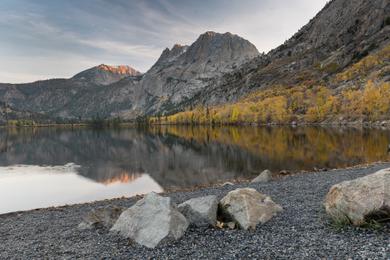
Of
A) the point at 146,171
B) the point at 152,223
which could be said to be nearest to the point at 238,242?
the point at 152,223

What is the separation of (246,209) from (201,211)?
2504mm

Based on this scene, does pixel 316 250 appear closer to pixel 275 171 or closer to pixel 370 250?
pixel 370 250

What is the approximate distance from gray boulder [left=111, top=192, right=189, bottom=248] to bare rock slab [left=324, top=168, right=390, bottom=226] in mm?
7825

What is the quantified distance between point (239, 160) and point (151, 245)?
52993mm

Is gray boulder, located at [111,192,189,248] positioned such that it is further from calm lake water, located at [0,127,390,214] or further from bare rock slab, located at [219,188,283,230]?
calm lake water, located at [0,127,390,214]

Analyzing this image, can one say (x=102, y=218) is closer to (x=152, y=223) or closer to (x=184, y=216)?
(x=152, y=223)

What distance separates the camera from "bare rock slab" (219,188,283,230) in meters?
18.1

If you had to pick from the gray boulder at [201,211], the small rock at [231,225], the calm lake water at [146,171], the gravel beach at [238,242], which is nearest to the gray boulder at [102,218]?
the gravel beach at [238,242]

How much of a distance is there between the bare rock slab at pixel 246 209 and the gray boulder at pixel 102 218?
22.5 feet

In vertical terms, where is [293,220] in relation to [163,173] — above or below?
above

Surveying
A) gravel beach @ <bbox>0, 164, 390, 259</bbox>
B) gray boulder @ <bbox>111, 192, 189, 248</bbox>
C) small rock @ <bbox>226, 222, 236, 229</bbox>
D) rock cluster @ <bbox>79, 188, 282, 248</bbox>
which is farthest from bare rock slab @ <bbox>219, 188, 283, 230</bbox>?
gray boulder @ <bbox>111, 192, 189, 248</bbox>

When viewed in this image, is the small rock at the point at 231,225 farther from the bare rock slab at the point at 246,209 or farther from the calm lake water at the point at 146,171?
the calm lake water at the point at 146,171

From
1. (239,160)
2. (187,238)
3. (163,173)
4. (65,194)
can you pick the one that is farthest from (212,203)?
(239,160)

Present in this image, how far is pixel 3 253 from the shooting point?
59.9 ft
